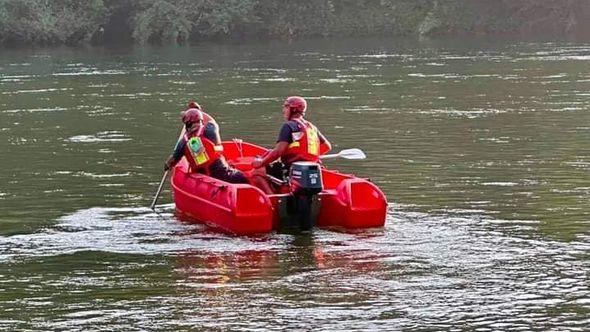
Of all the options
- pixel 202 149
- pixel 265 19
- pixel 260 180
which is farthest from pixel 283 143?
pixel 265 19

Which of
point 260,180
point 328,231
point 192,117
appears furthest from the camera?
point 192,117

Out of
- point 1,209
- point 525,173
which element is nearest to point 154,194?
point 1,209

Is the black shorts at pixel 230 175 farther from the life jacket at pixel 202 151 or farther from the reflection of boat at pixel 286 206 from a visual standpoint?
the reflection of boat at pixel 286 206

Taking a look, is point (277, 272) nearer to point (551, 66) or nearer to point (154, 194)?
point (154, 194)

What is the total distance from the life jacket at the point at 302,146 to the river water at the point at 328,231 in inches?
37.5

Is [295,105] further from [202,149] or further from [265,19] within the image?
[265,19]

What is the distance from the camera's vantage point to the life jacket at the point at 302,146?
14.1 metres

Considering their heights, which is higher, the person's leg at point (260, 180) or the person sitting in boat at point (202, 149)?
the person sitting in boat at point (202, 149)

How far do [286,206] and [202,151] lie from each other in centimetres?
153

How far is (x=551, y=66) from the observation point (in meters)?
38.1

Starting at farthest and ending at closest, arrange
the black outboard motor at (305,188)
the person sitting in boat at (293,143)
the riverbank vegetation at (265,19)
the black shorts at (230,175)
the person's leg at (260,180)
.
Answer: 1. the riverbank vegetation at (265,19)
2. the black shorts at (230,175)
3. the person's leg at (260,180)
4. the person sitting in boat at (293,143)
5. the black outboard motor at (305,188)

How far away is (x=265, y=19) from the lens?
213 ft

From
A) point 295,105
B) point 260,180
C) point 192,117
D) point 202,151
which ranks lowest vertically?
point 260,180

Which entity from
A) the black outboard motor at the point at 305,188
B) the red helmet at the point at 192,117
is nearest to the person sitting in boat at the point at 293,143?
the black outboard motor at the point at 305,188
